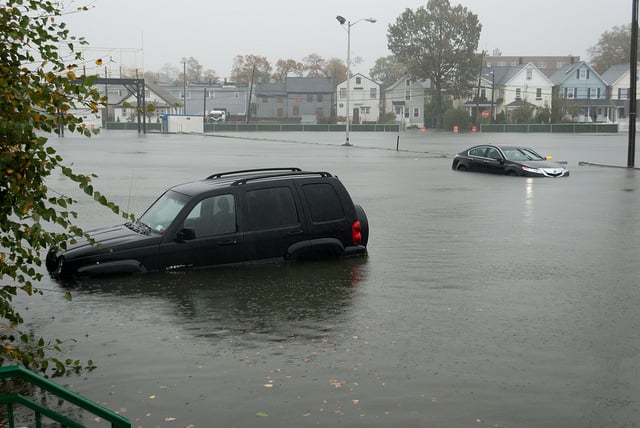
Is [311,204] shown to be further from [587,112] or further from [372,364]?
[587,112]

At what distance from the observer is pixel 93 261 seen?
10398mm

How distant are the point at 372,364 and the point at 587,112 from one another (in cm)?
12659

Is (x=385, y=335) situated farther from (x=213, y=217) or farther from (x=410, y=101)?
(x=410, y=101)

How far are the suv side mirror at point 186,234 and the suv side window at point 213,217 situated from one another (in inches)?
8.1

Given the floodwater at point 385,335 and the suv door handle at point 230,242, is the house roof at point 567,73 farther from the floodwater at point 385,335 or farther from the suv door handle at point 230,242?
the suv door handle at point 230,242

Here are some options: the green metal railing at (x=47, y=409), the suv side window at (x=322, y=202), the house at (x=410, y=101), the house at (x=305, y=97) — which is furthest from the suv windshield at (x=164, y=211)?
the house at (x=305, y=97)

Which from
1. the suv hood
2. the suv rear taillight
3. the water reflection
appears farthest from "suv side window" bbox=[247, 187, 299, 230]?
the suv hood

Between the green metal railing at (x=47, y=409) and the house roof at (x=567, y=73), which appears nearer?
the green metal railing at (x=47, y=409)

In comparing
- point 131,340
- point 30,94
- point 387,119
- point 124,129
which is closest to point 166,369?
point 131,340

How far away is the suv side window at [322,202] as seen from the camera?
37.8ft

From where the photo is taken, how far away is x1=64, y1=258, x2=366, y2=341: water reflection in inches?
337

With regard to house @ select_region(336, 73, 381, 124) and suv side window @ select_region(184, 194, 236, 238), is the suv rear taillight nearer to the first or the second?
suv side window @ select_region(184, 194, 236, 238)

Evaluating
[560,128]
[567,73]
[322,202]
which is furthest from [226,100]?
[322,202]

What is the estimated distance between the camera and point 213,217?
11.0 meters
